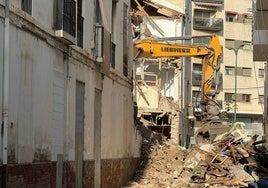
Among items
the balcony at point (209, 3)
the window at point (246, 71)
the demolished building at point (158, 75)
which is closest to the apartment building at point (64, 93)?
the demolished building at point (158, 75)

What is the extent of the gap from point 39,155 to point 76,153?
3363 mm

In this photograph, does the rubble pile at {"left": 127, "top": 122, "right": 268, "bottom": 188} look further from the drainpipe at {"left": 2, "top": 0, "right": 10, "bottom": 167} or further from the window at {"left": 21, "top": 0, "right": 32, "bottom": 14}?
the drainpipe at {"left": 2, "top": 0, "right": 10, "bottom": 167}

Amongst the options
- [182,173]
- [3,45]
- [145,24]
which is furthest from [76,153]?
[145,24]

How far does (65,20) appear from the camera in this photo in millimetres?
14219

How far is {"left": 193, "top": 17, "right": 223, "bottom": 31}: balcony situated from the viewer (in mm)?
67438

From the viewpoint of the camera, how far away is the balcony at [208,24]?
2655 inches

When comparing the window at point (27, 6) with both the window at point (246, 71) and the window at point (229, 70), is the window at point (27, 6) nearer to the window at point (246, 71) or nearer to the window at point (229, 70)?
the window at point (229, 70)

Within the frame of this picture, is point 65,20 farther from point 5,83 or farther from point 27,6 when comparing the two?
point 5,83

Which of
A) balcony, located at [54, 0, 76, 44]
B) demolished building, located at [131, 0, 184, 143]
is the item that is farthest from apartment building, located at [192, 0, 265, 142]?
balcony, located at [54, 0, 76, 44]

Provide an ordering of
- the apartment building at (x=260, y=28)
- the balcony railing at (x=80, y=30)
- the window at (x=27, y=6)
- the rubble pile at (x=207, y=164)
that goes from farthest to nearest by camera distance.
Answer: the rubble pile at (x=207, y=164), the apartment building at (x=260, y=28), the balcony railing at (x=80, y=30), the window at (x=27, y=6)

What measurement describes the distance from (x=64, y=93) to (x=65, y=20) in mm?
1752

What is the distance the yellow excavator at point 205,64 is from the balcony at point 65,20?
42.2ft

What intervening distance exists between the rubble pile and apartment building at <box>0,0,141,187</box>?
2.49m

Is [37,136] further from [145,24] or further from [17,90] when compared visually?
[145,24]
